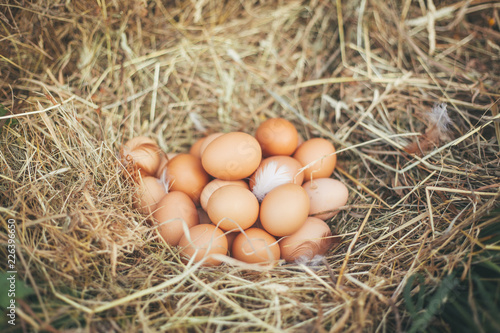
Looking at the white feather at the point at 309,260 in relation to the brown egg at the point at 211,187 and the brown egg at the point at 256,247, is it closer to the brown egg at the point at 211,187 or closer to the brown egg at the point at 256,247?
the brown egg at the point at 256,247

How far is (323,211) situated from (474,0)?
1877 mm

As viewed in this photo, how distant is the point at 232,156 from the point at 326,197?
21.3 inches

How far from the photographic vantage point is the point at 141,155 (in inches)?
66.1

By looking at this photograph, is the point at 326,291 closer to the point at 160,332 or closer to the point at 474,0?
the point at 160,332

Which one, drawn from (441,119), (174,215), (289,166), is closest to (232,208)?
(174,215)

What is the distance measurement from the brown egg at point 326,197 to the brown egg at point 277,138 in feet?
0.79

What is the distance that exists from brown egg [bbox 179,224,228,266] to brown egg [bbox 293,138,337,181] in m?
0.62

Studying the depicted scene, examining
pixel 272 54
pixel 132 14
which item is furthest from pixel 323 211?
pixel 132 14

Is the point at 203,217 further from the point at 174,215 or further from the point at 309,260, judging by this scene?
the point at 309,260

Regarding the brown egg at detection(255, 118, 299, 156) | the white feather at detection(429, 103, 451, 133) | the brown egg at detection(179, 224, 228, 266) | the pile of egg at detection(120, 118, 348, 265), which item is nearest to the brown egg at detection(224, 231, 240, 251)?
the pile of egg at detection(120, 118, 348, 265)

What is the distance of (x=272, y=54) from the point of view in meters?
2.31

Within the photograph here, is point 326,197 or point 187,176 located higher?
point 187,176

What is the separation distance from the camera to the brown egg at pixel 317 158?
173 centimetres

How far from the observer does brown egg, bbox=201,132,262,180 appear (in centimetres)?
153
